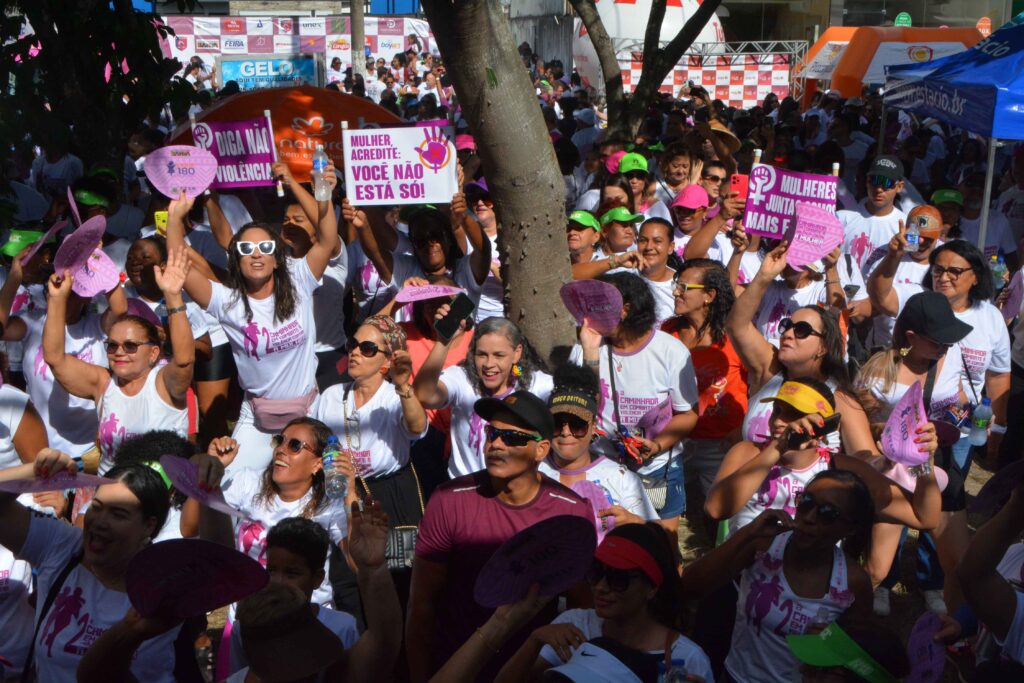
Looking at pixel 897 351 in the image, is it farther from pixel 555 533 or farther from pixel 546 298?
pixel 555 533

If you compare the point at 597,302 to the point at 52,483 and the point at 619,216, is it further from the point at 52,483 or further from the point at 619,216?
the point at 52,483

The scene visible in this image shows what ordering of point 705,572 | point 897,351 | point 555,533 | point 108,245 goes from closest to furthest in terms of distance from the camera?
1. point 555,533
2. point 705,572
3. point 897,351
4. point 108,245

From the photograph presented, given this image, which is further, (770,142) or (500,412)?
(770,142)

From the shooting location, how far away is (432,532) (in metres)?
3.47

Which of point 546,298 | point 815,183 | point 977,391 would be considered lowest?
point 977,391

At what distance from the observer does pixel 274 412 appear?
5.14 metres

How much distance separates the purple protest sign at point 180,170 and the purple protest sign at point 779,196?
2995 mm

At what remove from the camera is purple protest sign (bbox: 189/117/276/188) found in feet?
21.0

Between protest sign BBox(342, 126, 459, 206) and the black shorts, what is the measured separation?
1.13 meters

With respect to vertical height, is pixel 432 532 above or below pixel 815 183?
below

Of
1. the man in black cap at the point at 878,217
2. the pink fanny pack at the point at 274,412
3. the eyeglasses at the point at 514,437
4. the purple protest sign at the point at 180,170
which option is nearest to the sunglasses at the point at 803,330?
the eyeglasses at the point at 514,437

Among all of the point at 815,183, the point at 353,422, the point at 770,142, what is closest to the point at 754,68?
the point at 770,142

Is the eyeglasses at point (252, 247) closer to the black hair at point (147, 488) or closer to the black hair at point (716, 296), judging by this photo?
the black hair at point (147, 488)

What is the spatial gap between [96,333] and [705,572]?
3.42 metres
